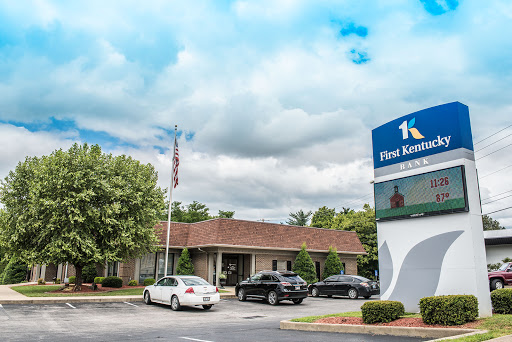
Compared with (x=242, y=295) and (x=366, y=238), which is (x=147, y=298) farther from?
(x=366, y=238)

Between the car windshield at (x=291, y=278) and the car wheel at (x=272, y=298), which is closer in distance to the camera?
the car wheel at (x=272, y=298)

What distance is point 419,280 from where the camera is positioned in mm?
12172

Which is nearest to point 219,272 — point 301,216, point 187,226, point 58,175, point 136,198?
point 187,226

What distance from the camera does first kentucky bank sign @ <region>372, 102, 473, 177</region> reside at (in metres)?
11.8

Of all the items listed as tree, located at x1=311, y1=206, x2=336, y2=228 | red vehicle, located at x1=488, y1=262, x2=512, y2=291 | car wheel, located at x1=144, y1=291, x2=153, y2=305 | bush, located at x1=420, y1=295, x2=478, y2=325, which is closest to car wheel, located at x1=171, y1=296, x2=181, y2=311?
car wheel, located at x1=144, y1=291, x2=153, y2=305

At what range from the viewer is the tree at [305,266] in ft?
102

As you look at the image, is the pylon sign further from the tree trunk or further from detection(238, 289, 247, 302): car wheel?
the tree trunk

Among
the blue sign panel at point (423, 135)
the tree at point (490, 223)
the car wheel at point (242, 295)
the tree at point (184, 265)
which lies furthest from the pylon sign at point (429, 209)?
the tree at point (490, 223)

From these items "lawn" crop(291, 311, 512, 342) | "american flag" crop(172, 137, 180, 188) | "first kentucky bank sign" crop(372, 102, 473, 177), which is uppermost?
"american flag" crop(172, 137, 180, 188)

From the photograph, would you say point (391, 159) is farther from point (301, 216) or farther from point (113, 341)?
point (301, 216)

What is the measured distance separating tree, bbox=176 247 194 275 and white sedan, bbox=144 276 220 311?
964 centimetres

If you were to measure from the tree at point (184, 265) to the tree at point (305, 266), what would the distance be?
8313 mm

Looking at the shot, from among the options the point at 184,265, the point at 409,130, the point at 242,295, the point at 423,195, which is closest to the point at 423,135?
the point at 409,130

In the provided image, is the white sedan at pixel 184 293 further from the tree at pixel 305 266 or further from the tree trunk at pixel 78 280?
the tree at pixel 305 266
